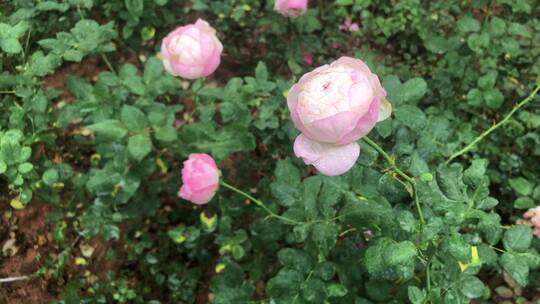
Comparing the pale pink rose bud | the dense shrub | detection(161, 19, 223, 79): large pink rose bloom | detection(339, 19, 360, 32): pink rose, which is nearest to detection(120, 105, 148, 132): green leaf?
the dense shrub

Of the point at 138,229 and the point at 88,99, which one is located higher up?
the point at 88,99

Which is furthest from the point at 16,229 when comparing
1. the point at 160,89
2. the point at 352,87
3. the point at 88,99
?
the point at 352,87

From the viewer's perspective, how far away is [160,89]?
1.63 meters

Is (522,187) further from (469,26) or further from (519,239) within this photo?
(519,239)

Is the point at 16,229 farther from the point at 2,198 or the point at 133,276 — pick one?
the point at 133,276

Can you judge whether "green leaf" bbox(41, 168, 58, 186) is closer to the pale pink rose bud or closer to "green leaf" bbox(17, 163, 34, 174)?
"green leaf" bbox(17, 163, 34, 174)

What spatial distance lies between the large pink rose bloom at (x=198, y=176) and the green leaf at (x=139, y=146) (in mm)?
105

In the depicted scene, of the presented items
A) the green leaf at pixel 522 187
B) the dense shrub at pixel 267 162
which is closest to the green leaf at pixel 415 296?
the dense shrub at pixel 267 162

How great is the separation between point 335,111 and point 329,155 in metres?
0.09

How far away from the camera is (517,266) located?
3.34ft

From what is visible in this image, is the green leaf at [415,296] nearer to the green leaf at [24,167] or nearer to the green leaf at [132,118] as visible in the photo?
the green leaf at [132,118]

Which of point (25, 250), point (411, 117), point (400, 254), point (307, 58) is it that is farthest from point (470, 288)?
point (25, 250)

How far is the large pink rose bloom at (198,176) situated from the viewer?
132 cm

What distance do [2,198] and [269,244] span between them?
1033 millimetres
